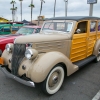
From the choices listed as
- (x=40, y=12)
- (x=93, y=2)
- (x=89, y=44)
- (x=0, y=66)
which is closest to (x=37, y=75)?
(x=0, y=66)

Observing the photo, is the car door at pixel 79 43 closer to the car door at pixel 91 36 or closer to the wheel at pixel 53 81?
the car door at pixel 91 36

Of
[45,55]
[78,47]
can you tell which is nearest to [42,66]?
[45,55]

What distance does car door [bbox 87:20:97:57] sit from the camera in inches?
169

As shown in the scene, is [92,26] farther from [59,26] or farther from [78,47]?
[59,26]

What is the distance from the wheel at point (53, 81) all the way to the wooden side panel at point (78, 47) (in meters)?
0.89

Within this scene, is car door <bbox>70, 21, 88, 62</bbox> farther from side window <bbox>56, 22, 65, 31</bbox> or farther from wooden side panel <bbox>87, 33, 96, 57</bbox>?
side window <bbox>56, 22, 65, 31</bbox>

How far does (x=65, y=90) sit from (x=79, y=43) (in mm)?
1527

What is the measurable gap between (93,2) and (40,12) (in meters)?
25.2

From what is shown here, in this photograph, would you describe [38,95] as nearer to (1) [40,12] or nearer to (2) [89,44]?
(2) [89,44]

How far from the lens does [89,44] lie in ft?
14.4

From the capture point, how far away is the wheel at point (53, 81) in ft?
8.88

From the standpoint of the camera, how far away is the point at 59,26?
3.94 meters

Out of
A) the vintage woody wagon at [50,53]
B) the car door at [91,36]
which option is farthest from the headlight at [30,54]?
the car door at [91,36]

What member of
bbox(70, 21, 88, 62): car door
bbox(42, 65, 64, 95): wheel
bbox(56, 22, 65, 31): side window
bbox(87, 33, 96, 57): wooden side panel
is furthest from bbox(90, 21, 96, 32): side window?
bbox(42, 65, 64, 95): wheel
